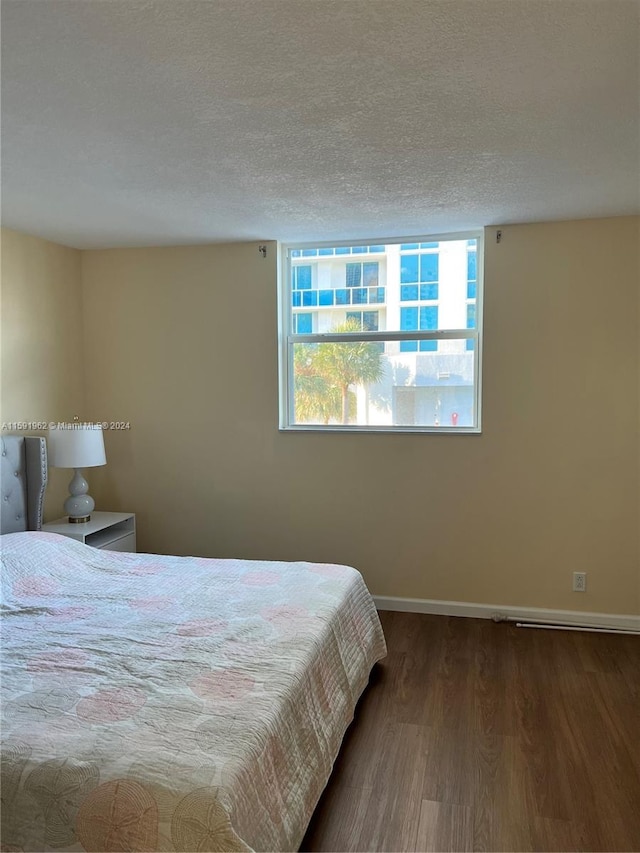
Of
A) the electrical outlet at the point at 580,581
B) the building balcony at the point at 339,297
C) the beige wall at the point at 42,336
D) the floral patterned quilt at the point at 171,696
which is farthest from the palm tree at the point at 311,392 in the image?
the electrical outlet at the point at 580,581

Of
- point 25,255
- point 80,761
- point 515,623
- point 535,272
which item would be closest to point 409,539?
point 515,623

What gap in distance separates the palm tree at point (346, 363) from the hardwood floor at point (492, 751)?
162 centimetres

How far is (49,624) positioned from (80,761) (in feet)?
3.03

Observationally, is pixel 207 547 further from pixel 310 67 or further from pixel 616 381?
pixel 310 67

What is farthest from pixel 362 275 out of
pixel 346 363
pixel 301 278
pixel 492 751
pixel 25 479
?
pixel 492 751

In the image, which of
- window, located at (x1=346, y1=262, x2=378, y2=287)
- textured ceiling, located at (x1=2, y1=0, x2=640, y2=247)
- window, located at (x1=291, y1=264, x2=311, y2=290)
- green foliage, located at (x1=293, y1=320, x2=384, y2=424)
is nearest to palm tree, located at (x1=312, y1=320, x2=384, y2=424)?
green foliage, located at (x1=293, y1=320, x2=384, y2=424)

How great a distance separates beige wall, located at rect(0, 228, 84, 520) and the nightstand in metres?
0.29

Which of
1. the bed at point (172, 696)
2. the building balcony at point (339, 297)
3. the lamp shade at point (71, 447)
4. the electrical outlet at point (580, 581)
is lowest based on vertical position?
the electrical outlet at point (580, 581)

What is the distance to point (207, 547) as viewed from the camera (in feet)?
13.3

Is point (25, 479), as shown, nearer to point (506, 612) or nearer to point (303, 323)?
point (303, 323)

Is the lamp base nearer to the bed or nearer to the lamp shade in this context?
the lamp shade

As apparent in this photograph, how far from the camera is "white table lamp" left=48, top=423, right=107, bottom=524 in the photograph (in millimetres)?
3484

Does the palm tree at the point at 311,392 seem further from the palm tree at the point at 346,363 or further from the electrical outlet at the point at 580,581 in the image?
the electrical outlet at the point at 580,581

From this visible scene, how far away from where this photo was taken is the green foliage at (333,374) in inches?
151
